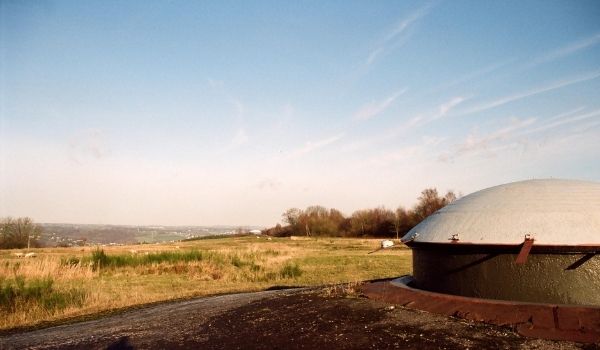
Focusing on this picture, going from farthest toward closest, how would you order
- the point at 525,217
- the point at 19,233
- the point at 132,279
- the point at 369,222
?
1. the point at 369,222
2. the point at 19,233
3. the point at 132,279
4. the point at 525,217

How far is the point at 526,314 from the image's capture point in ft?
17.8

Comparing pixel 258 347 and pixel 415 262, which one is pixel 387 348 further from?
pixel 415 262

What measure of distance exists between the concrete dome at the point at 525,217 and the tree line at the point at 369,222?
6057 cm

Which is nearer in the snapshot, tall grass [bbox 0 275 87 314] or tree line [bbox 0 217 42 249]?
tall grass [bbox 0 275 87 314]

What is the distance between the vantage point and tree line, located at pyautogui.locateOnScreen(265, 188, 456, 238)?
69919 mm

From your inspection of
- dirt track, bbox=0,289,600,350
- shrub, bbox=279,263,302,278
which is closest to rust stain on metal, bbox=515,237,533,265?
dirt track, bbox=0,289,600,350

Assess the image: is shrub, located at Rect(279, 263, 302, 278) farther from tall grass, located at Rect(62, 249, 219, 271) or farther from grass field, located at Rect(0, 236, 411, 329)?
tall grass, located at Rect(62, 249, 219, 271)

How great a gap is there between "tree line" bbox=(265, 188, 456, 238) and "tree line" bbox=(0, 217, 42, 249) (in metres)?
42.9

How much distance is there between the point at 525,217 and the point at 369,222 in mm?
→ 73983

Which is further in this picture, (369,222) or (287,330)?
(369,222)

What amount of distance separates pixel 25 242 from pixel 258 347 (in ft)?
212

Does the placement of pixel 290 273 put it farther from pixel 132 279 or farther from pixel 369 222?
pixel 369 222

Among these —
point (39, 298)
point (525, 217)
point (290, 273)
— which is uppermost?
point (525, 217)

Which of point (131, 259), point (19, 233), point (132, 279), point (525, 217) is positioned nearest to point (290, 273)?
point (132, 279)
